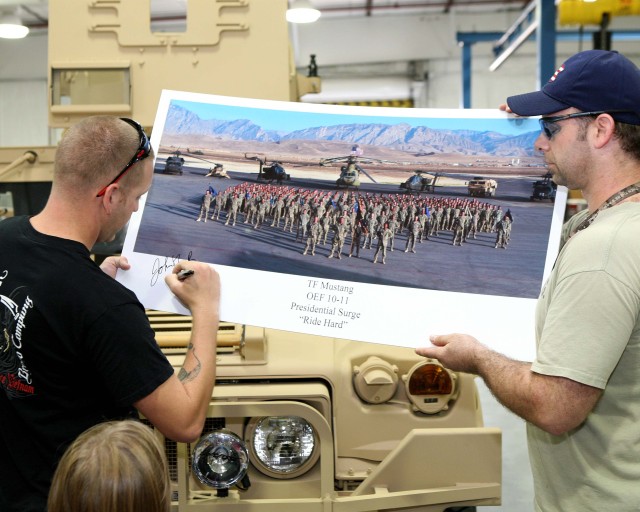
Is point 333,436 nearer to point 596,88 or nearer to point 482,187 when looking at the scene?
point 482,187

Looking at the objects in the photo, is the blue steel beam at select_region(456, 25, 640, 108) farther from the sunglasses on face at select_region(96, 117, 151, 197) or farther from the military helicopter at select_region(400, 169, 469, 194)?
the sunglasses on face at select_region(96, 117, 151, 197)

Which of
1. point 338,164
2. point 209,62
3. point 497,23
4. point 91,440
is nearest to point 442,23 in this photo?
point 497,23

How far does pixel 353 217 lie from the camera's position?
2287 mm

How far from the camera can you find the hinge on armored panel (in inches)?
142

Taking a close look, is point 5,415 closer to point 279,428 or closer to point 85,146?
point 85,146

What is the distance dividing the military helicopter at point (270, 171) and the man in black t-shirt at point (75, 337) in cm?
49

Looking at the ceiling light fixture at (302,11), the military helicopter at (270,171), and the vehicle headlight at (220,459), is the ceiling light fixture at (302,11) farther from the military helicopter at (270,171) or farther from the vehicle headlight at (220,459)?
the vehicle headlight at (220,459)

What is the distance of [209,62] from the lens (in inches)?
143

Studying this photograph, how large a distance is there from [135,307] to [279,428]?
879 millimetres

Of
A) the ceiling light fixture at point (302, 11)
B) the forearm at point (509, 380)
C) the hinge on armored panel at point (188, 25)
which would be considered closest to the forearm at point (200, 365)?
the forearm at point (509, 380)

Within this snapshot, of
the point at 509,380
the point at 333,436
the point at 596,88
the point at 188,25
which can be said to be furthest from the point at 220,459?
the point at 188,25

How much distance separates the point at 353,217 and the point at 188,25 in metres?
1.77
